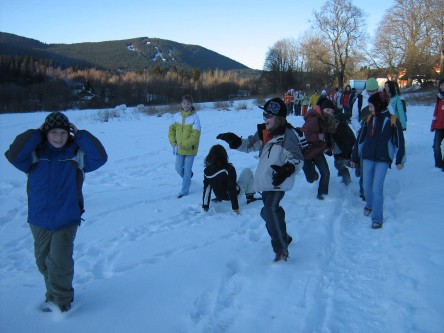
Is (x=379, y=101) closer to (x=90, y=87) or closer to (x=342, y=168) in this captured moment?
(x=342, y=168)

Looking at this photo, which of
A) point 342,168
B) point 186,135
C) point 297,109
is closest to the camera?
point 186,135

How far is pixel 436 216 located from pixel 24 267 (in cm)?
559

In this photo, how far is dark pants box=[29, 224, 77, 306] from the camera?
3.14 metres

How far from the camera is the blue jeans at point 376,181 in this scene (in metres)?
5.24

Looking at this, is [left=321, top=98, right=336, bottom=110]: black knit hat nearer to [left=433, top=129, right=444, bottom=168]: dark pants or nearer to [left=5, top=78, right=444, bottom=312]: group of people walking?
[left=5, top=78, right=444, bottom=312]: group of people walking

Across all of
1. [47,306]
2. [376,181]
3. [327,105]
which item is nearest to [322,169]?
[327,105]

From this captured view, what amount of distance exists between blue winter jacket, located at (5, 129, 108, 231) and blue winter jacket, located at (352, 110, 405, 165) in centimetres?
382

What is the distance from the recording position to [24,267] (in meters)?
4.16

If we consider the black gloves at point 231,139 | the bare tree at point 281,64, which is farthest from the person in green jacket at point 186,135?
the bare tree at point 281,64

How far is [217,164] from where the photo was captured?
245 inches

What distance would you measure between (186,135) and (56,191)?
3.82 meters

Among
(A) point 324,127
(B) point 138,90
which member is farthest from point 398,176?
(B) point 138,90

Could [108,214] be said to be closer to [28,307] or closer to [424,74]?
[28,307]

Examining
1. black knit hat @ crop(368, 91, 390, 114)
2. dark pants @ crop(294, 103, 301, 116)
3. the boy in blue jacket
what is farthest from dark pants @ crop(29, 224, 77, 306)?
dark pants @ crop(294, 103, 301, 116)
